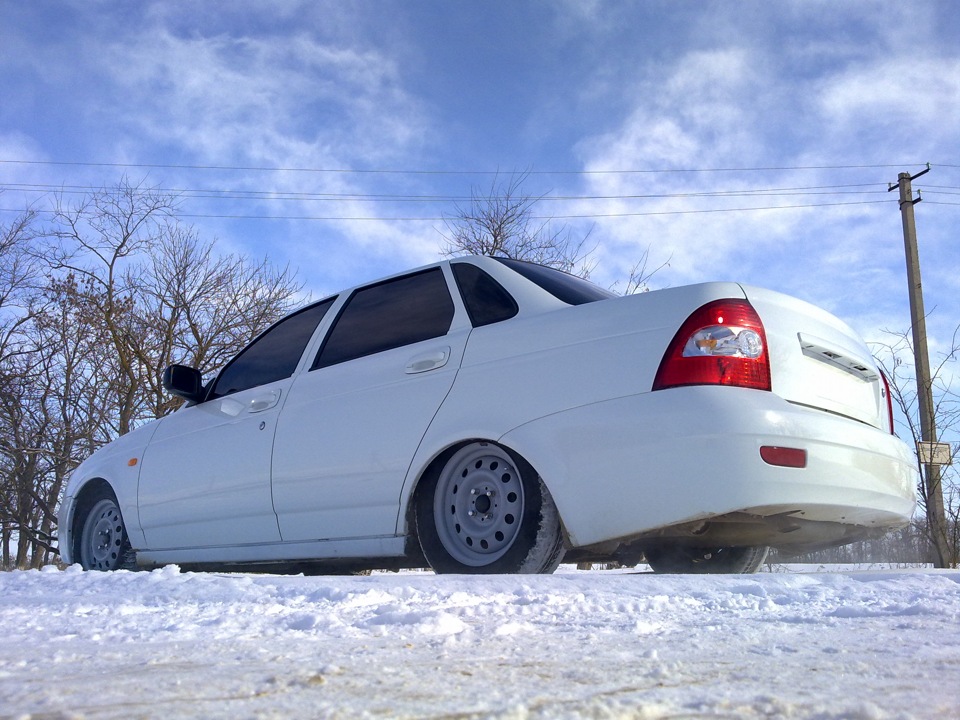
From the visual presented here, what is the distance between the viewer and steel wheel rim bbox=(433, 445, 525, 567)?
346cm

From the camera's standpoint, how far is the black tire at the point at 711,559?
4.36m

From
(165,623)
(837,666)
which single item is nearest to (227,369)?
(165,623)

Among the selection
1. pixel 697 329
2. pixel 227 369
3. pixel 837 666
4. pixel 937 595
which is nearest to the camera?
pixel 837 666

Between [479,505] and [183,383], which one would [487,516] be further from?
[183,383]

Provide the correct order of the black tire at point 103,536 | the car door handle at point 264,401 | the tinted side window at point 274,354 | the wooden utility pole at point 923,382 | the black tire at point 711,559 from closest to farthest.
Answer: the black tire at point 711,559 → the car door handle at point 264,401 → the tinted side window at point 274,354 → the black tire at point 103,536 → the wooden utility pole at point 923,382

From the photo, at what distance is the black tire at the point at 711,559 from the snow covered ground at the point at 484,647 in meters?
1.16

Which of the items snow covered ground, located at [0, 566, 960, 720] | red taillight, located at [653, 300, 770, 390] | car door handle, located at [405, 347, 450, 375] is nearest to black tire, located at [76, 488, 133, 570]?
snow covered ground, located at [0, 566, 960, 720]

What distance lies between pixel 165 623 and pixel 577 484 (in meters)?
1.53

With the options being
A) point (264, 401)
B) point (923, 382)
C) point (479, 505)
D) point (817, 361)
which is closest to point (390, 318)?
point (264, 401)

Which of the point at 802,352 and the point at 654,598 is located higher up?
the point at 802,352

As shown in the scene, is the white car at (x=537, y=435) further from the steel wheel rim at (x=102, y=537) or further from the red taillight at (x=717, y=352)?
the steel wheel rim at (x=102, y=537)

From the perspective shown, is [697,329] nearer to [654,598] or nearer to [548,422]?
[548,422]

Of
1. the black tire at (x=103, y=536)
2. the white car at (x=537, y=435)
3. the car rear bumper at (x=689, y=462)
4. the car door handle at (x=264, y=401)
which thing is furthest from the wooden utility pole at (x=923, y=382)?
the black tire at (x=103, y=536)

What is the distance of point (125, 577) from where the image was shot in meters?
3.27
